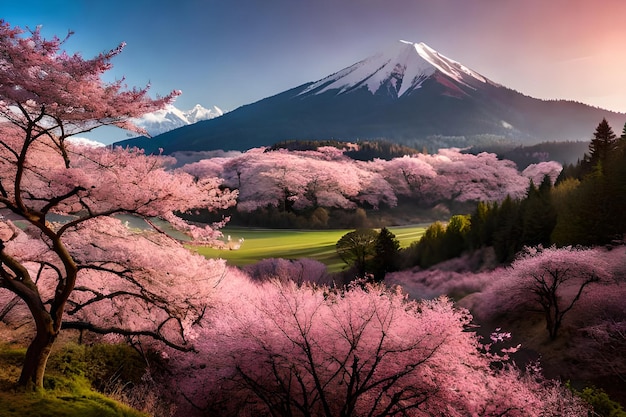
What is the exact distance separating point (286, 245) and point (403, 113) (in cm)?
9869

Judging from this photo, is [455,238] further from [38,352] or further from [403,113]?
[403,113]

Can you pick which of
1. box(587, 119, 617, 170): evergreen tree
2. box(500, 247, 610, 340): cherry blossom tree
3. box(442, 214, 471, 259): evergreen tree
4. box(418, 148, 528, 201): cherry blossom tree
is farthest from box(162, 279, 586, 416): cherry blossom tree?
box(418, 148, 528, 201): cherry blossom tree

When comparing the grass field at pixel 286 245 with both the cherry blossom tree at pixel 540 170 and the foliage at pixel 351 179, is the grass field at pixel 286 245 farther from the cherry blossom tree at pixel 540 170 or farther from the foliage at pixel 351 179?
the cherry blossom tree at pixel 540 170

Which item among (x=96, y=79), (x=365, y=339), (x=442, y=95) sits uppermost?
(x=442, y=95)

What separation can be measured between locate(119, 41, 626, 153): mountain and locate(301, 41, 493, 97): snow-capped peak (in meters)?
0.34

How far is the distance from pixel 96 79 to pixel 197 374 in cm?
693

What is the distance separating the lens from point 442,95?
125125 millimetres

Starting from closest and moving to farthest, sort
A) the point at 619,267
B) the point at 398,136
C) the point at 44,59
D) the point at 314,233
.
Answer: the point at 44,59, the point at 619,267, the point at 314,233, the point at 398,136

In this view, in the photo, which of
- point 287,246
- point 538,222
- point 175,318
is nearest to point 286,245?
point 287,246

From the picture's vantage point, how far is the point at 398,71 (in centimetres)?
15112

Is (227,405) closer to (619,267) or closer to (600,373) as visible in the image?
Result: (600,373)

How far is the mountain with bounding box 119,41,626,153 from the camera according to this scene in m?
111

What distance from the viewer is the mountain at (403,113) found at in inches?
4358

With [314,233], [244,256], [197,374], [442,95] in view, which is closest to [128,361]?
[197,374]
